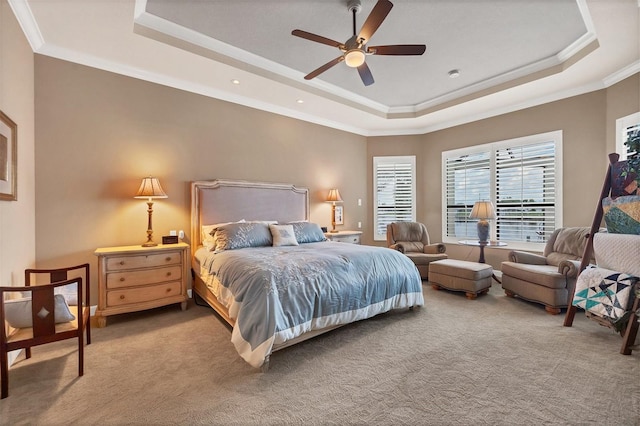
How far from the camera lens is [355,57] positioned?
274 cm

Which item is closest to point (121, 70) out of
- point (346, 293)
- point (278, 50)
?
point (278, 50)

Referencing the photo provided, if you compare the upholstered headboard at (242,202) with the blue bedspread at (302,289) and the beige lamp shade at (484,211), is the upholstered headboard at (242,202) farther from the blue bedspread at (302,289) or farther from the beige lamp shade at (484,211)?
the beige lamp shade at (484,211)

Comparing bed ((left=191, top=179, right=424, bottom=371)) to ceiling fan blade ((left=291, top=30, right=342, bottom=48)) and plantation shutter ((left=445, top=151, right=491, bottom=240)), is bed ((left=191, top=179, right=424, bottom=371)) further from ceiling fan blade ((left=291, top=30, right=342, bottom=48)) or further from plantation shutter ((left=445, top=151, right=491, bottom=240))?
plantation shutter ((left=445, top=151, right=491, bottom=240))

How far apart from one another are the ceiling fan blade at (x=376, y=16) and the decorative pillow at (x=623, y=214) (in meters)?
2.83

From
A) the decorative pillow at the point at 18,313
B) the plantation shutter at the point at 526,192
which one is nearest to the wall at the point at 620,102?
the plantation shutter at the point at 526,192

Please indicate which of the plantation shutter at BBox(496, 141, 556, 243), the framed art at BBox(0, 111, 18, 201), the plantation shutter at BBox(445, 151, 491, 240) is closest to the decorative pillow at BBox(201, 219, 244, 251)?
the framed art at BBox(0, 111, 18, 201)

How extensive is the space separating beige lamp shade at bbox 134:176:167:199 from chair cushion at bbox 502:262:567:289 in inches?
186

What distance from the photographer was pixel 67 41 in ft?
9.84

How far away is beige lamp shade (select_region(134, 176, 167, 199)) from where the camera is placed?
3389mm

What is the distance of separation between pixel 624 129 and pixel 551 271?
85.8 inches

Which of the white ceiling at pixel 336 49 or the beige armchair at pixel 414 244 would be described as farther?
the beige armchair at pixel 414 244

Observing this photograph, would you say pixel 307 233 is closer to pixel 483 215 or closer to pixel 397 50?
pixel 397 50

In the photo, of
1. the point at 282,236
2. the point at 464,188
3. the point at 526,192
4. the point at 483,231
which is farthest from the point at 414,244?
the point at 282,236

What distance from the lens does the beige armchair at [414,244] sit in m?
4.91
